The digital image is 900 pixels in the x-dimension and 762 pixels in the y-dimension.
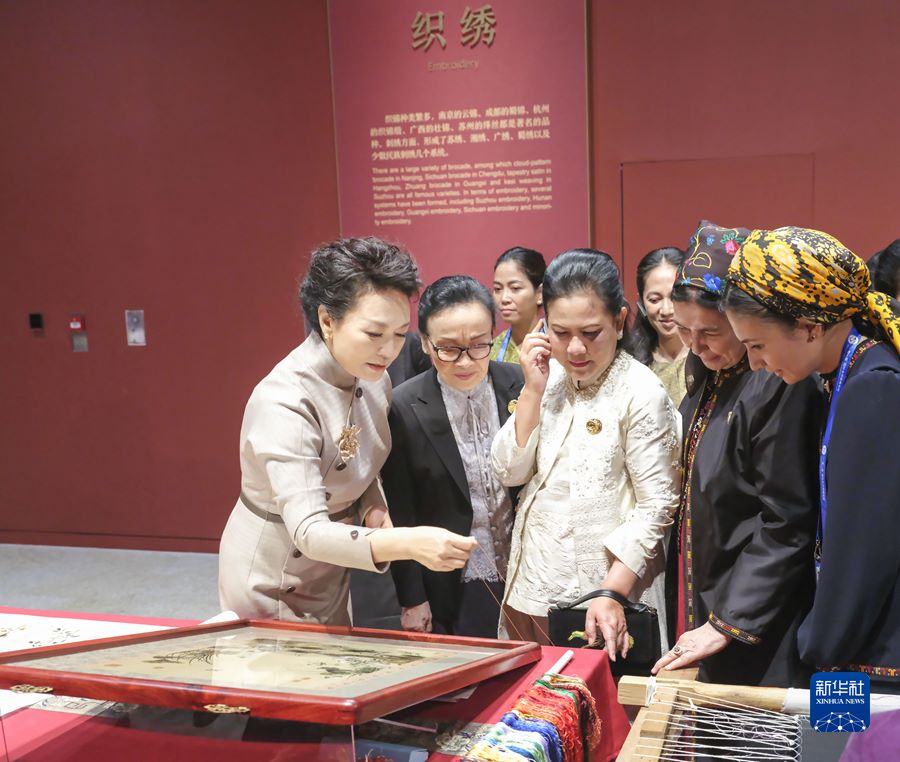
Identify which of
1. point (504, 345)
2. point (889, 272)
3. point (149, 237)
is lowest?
point (504, 345)

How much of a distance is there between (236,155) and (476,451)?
2.76 metres

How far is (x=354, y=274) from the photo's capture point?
160 centimetres

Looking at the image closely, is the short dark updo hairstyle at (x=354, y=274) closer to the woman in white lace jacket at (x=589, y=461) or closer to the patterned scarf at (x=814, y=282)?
the woman in white lace jacket at (x=589, y=461)

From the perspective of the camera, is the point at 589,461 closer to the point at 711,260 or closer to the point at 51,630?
the point at 711,260

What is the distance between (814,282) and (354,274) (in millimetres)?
760

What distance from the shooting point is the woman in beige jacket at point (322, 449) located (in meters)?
1.54

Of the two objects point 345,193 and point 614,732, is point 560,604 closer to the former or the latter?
point 614,732

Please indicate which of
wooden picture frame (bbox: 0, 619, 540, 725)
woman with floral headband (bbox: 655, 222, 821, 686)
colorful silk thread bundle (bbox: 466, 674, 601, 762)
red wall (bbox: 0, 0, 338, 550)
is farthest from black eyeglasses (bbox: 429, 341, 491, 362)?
red wall (bbox: 0, 0, 338, 550)

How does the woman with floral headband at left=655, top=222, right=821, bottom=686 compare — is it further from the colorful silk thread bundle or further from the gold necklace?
the gold necklace

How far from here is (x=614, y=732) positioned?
1.58m

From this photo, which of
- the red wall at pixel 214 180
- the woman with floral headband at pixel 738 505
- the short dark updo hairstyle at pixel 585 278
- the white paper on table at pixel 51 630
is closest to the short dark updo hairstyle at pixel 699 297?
the woman with floral headband at pixel 738 505

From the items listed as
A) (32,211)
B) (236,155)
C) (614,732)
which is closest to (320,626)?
(614,732)

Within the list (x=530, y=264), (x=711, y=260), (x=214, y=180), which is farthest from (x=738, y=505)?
(x=214, y=180)

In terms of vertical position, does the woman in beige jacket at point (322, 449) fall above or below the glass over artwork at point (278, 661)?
above
